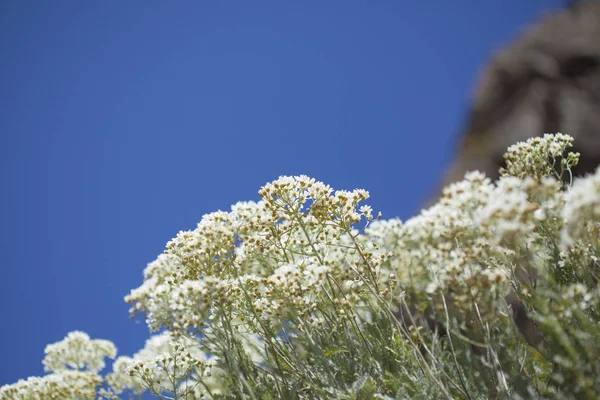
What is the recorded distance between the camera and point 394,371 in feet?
12.0

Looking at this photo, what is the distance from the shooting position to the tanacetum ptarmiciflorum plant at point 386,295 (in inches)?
104

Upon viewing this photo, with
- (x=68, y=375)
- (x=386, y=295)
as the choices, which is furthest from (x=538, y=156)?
(x=68, y=375)

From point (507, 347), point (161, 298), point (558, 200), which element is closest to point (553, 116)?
point (507, 347)

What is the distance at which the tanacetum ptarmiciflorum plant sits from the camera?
8.65 feet

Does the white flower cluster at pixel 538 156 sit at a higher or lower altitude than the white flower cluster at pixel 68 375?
lower

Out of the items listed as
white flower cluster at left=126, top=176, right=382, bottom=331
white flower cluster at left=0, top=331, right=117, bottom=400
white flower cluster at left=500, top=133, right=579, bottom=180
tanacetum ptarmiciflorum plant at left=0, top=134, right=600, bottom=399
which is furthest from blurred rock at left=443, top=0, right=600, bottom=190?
white flower cluster at left=0, top=331, right=117, bottom=400

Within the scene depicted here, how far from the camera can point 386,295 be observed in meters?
4.43

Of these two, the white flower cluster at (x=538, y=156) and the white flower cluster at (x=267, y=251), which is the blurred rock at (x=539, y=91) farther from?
the white flower cluster at (x=267, y=251)

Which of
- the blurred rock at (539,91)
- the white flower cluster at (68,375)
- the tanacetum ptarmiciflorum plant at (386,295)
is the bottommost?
the tanacetum ptarmiciflorum plant at (386,295)

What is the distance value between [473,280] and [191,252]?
215 cm

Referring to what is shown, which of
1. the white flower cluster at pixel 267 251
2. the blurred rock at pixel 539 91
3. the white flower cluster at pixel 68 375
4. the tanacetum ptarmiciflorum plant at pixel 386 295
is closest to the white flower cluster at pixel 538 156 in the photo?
the tanacetum ptarmiciflorum plant at pixel 386 295

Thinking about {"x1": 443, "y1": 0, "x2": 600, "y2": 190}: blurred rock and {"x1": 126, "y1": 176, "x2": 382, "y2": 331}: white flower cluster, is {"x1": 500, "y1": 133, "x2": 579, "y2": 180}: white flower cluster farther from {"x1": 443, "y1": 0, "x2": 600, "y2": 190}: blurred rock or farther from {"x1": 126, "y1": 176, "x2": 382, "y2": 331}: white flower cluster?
{"x1": 443, "y1": 0, "x2": 600, "y2": 190}: blurred rock

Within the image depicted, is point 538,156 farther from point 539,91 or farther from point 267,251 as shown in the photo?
point 539,91

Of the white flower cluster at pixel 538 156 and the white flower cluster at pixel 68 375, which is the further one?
the white flower cluster at pixel 68 375
